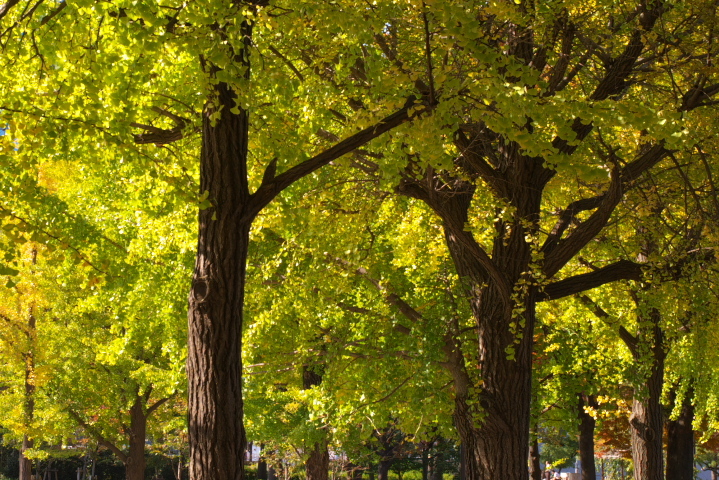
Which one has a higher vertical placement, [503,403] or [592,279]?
[592,279]

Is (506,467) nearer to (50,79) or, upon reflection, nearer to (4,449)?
(50,79)

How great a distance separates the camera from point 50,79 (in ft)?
20.4

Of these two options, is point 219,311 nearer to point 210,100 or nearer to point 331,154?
point 331,154

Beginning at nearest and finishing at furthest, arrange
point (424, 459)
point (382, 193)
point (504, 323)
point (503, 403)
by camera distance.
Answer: point (503, 403)
point (504, 323)
point (382, 193)
point (424, 459)

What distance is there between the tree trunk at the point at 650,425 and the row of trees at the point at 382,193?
42 millimetres

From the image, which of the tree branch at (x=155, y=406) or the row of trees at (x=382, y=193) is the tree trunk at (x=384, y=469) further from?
the row of trees at (x=382, y=193)

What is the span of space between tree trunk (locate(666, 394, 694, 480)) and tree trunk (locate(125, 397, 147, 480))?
14549mm

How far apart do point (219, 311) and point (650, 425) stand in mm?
10872

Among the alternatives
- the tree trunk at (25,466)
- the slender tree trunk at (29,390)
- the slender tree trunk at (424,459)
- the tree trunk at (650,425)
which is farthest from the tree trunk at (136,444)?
the tree trunk at (650,425)

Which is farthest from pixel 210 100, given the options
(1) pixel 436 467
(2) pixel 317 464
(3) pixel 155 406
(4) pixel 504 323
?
(1) pixel 436 467

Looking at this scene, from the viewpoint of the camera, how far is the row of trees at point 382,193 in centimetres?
591

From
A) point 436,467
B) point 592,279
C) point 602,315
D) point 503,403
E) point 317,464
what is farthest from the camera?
point 436,467

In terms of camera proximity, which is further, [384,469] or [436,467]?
[436,467]

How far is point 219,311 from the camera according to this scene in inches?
246
